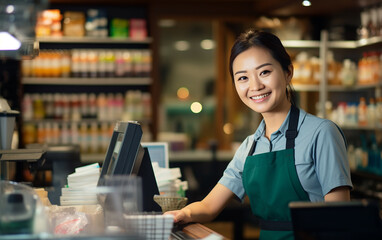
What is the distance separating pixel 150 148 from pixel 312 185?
99 cm

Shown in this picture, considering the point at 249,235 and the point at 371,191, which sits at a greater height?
the point at 371,191

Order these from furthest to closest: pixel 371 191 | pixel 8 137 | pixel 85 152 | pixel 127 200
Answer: pixel 85 152 < pixel 371 191 < pixel 8 137 < pixel 127 200

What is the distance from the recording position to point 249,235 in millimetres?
6645

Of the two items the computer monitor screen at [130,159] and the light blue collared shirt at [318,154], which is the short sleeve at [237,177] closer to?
the light blue collared shirt at [318,154]

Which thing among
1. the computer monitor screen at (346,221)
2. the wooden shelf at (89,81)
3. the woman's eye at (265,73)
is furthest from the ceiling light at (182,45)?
the computer monitor screen at (346,221)

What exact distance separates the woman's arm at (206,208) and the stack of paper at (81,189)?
1.21 feet

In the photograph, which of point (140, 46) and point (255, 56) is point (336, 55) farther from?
point (255, 56)

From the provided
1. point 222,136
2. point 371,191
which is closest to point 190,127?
point 222,136

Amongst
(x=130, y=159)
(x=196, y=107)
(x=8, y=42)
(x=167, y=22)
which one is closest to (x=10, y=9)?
(x=8, y=42)

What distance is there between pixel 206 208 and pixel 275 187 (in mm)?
308

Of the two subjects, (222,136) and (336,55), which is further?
(222,136)

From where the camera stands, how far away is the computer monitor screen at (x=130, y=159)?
185cm

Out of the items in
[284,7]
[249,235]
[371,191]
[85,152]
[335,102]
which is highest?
[284,7]

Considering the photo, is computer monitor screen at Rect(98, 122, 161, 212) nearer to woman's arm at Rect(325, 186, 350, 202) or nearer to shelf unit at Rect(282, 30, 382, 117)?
woman's arm at Rect(325, 186, 350, 202)
